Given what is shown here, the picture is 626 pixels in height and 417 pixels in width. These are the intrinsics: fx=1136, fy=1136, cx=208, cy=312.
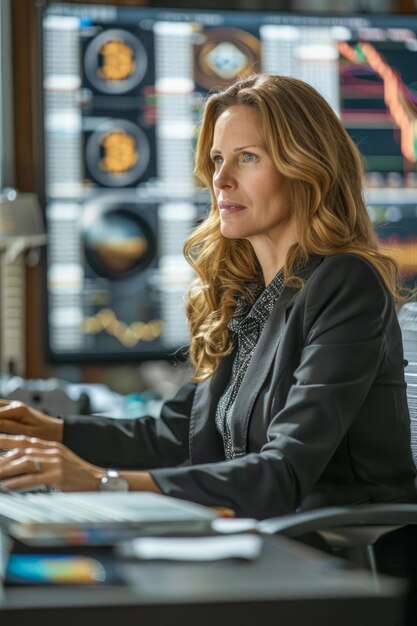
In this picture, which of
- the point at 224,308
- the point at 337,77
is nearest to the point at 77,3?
the point at 337,77

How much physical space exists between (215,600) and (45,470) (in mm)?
700

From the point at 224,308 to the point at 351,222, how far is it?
31cm

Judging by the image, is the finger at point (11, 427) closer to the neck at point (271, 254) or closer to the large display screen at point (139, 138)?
the neck at point (271, 254)

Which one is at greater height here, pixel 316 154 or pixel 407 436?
pixel 316 154

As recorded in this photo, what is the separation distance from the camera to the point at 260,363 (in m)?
1.82

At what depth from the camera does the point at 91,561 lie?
696 mm

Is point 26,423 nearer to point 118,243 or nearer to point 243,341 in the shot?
point 243,341

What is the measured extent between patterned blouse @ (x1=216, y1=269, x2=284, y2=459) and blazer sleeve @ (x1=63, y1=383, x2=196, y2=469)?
14cm

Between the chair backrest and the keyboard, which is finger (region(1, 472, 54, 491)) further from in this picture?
the chair backrest

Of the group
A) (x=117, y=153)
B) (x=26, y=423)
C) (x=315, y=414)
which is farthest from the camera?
(x=117, y=153)

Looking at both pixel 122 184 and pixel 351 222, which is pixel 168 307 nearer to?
pixel 122 184

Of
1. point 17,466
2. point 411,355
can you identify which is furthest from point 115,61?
point 17,466

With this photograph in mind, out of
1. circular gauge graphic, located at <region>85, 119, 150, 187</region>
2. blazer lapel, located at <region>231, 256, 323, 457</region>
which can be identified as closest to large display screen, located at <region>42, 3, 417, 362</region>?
circular gauge graphic, located at <region>85, 119, 150, 187</region>

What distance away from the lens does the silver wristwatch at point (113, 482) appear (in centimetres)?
136
